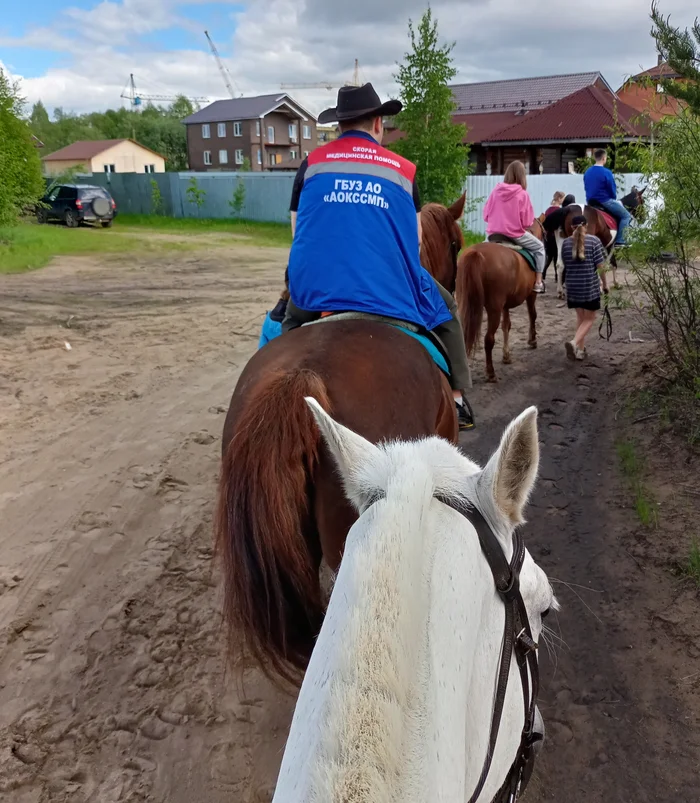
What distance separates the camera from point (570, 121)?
83.3ft

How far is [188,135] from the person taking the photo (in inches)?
2490

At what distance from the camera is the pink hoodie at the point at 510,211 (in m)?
8.25

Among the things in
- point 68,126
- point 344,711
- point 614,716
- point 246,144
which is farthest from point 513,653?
point 68,126

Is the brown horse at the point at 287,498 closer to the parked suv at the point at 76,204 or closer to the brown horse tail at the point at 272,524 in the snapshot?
the brown horse tail at the point at 272,524

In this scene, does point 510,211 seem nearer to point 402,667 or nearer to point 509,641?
point 509,641

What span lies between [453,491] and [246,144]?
2512 inches

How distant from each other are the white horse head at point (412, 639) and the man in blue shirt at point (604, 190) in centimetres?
1132

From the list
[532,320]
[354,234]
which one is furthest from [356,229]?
[532,320]

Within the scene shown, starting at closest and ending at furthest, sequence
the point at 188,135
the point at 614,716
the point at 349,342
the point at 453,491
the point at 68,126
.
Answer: the point at 453,491 → the point at 349,342 → the point at 614,716 → the point at 188,135 → the point at 68,126

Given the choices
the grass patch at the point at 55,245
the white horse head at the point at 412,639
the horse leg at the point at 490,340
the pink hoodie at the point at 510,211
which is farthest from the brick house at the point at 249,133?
the white horse head at the point at 412,639

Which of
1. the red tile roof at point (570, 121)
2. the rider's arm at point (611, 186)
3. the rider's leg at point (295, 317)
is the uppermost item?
the red tile roof at point (570, 121)

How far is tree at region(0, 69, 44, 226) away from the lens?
11.1m

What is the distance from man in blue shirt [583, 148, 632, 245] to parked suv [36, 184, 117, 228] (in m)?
22.0

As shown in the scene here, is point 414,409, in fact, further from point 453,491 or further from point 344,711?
point 344,711
